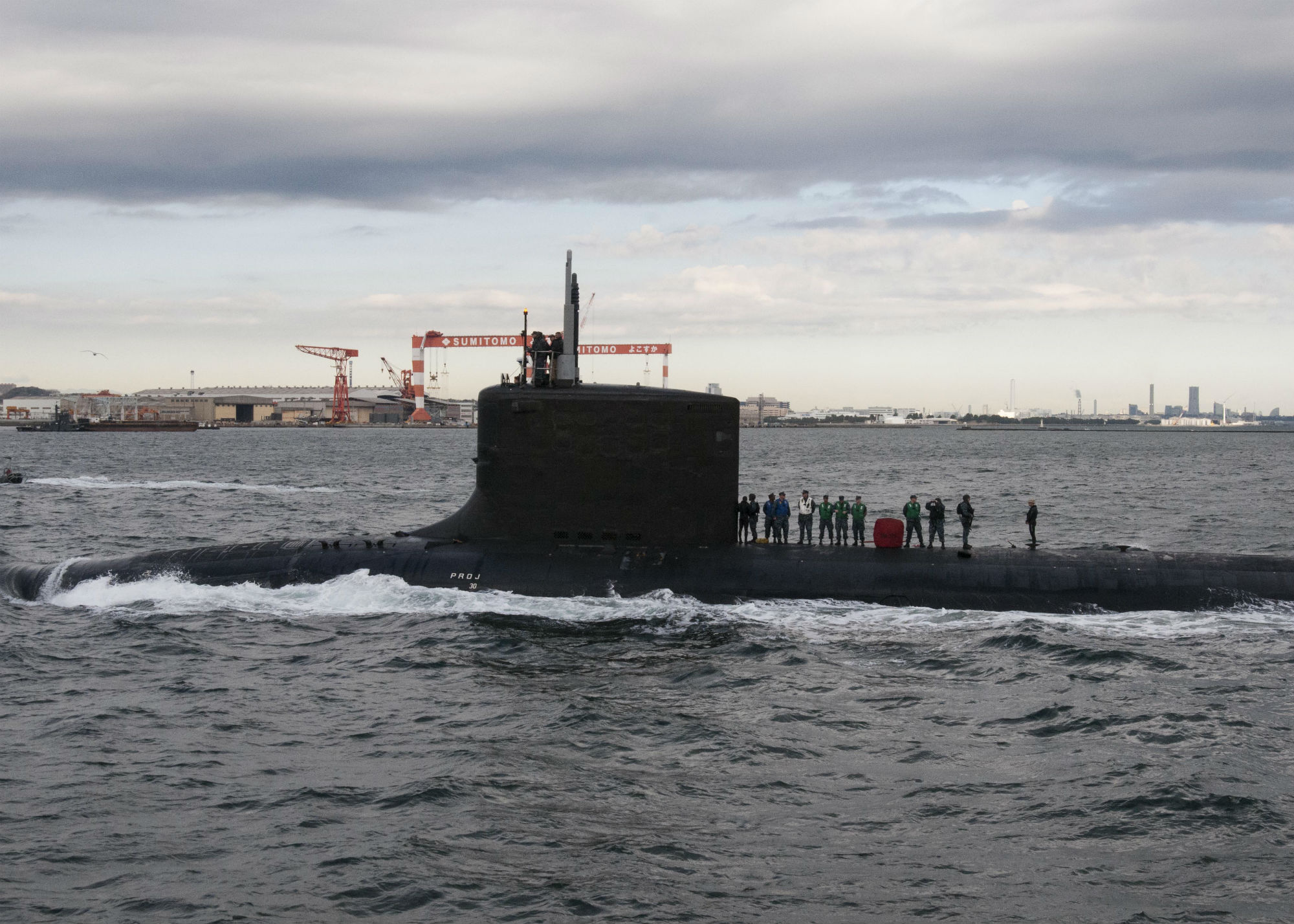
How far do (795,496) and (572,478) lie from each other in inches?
1408

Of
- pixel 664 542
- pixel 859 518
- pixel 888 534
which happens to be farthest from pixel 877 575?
pixel 664 542

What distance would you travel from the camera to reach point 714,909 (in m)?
9.66

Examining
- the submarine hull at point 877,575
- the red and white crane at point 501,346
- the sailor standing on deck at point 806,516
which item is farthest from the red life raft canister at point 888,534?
the red and white crane at point 501,346

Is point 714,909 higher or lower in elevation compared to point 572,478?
lower

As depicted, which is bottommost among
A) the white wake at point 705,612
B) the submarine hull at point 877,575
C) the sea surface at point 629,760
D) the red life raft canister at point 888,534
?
the sea surface at point 629,760

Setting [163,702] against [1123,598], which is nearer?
[163,702]

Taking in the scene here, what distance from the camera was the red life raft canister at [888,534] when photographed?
21.6 metres

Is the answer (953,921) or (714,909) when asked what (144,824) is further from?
(953,921)

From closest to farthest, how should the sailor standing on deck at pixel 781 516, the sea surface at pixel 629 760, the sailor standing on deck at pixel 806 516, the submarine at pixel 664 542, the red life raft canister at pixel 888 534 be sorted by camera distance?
the sea surface at pixel 629 760
the submarine at pixel 664 542
the red life raft canister at pixel 888 534
the sailor standing on deck at pixel 781 516
the sailor standing on deck at pixel 806 516

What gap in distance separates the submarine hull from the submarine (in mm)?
25

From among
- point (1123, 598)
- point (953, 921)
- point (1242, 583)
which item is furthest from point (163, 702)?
point (1242, 583)

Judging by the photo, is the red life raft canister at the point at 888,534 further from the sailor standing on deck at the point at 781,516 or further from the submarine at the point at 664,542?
the sailor standing on deck at the point at 781,516

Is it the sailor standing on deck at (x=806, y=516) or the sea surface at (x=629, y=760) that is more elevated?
the sailor standing on deck at (x=806, y=516)

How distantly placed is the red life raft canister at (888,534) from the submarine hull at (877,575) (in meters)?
0.21
